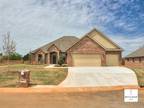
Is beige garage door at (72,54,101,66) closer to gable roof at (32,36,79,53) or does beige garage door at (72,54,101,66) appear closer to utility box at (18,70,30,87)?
gable roof at (32,36,79,53)

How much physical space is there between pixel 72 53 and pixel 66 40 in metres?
11.2

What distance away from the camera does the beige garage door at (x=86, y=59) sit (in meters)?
42.2

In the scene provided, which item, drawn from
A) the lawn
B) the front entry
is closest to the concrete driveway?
the lawn

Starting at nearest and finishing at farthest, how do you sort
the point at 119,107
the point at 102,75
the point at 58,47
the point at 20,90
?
the point at 119,107
the point at 20,90
the point at 102,75
the point at 58,47

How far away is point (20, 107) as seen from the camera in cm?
1359

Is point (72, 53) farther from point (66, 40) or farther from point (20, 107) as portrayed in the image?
point (20, 107)

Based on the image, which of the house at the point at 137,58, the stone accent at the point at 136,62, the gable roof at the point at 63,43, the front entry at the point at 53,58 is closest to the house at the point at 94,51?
the gable roof at the point at 63,43

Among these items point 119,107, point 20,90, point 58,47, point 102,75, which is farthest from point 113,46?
point 119,107

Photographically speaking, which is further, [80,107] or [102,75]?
[102,75]

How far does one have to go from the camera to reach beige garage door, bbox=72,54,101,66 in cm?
4222

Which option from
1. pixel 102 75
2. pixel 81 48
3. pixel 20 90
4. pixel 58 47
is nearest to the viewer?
pixel 20 90

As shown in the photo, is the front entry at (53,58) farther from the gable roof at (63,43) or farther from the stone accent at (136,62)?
the stone accent at (136,62)

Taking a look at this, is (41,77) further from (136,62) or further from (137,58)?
(137,58)

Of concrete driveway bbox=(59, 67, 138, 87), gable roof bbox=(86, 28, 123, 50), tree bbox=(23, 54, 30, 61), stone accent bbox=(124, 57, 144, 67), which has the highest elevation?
gable roof bbox=(86, 28, 123, 50)
